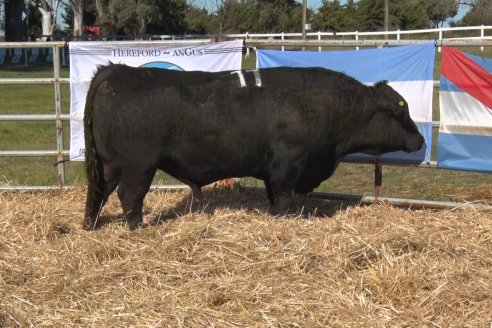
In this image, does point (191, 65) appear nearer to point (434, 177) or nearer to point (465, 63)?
point (465, 63)

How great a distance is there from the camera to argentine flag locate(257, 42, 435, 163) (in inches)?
291

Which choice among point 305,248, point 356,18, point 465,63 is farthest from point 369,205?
point 356,18

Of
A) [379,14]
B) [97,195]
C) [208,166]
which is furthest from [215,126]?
[379,14]

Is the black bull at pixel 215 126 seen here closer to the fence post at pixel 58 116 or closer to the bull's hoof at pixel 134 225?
the bull's hoof at pixel 134 225

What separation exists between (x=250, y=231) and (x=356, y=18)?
164ft

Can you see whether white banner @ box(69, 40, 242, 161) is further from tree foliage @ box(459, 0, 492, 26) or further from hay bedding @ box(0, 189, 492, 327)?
tree foliage @ box(459, 0, 492, 26)

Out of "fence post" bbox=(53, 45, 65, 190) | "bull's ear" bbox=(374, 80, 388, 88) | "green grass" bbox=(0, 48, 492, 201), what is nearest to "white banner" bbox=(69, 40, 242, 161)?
"fence post" bbox=(53, 45, 65, 190)

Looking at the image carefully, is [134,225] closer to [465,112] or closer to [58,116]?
[58,116]

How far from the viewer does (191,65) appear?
7.91 meters

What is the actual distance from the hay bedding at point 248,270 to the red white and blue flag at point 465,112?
0.55 m

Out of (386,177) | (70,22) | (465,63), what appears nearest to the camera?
(465,63)

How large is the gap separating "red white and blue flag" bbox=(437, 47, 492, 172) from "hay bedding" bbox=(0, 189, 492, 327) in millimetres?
550

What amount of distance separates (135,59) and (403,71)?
2.66 meters

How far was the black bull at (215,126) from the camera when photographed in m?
6.43
